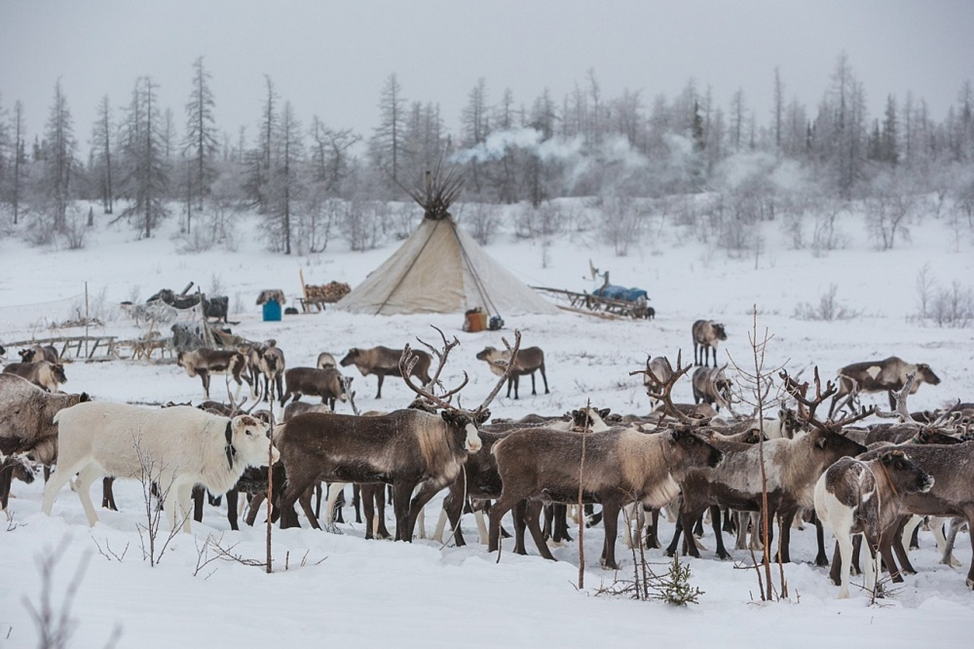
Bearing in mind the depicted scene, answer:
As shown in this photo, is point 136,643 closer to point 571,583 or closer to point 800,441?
point 571,583

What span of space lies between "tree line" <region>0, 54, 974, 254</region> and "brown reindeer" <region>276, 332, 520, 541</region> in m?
32.4

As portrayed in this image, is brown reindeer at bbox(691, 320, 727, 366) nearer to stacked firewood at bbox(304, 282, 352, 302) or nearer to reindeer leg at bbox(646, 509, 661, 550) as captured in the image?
reindeer leg at bbox(646, 509, 661, 550)

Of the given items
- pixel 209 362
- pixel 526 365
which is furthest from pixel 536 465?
pixel 209 362

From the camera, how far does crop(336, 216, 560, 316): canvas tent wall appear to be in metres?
31.2

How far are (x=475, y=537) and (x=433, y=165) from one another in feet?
214

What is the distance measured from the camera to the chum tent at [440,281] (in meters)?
31.2

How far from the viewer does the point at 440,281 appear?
31750mm

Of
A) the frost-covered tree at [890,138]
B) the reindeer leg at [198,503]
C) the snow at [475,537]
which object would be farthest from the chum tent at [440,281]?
the frost-covered tree at [890,138]

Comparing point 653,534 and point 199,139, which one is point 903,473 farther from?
point 199,139

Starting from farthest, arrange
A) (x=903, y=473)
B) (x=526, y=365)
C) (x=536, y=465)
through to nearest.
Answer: (x=526, y=365)
(x=536, y=465)
(x=903, y=473)

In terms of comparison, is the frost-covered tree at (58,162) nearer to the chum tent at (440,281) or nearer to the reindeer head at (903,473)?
the chum tent at (440,281)

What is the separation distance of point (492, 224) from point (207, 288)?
69.6ft

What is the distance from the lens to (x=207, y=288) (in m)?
44.1

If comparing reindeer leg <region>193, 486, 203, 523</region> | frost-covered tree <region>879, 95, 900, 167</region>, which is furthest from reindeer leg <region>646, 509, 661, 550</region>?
frost-covered tree <region>879, 95, 900, 167</region>
